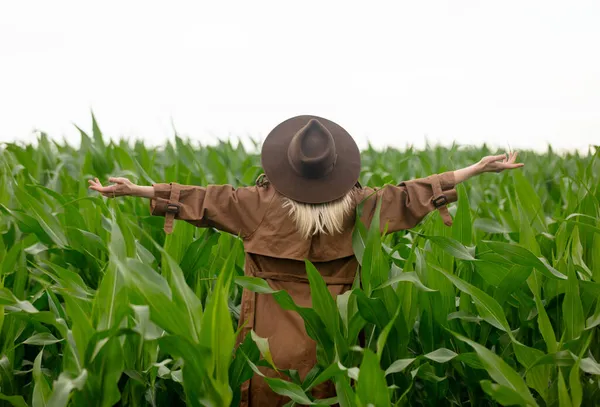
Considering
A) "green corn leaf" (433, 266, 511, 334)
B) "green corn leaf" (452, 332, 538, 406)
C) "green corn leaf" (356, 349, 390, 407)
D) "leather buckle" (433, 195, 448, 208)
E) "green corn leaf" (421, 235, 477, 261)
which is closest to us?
"green corn leaf" (356, 349, 390, 407)

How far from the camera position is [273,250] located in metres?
1.98

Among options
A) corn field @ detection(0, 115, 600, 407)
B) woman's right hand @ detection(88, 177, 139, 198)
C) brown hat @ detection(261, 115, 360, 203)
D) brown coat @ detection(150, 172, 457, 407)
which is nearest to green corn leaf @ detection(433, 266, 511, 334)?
corn field @ detection(0, 115, 600, 407)

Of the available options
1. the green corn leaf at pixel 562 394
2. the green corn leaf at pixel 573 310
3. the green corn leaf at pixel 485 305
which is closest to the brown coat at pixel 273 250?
the green corn leaf at pixel 485 305

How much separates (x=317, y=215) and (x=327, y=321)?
0.32m

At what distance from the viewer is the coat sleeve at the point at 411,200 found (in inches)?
81.0

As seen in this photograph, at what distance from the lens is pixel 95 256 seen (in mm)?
2477

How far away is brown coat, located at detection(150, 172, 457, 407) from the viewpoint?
1.96 metres

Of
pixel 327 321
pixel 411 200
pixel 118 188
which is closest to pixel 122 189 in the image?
pixel 118 188

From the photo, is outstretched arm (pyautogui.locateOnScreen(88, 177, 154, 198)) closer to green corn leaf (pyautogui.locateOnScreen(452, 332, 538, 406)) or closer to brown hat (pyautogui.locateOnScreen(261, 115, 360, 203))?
brown hat (pyautogui.locateOnScreen(261, 115, 360, 203))

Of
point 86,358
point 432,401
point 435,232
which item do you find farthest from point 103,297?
point 435,232

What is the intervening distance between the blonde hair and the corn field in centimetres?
8

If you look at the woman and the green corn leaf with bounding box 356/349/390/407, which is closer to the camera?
the green corn leaf with bounding box 356/349/390/407

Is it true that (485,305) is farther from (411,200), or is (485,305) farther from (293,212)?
(293,212)

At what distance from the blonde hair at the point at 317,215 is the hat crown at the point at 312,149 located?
92 millimetres
